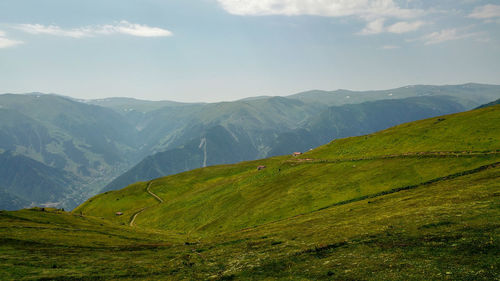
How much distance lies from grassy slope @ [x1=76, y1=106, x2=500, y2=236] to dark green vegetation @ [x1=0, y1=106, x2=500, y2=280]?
A: 449 millimetres

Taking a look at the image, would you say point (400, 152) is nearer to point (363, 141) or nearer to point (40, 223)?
point (363, 141)

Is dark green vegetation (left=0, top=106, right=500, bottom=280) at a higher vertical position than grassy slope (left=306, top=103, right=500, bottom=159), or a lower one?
lower

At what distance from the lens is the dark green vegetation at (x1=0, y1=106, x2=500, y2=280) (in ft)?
85.7

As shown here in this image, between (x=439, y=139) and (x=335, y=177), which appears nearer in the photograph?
(x=335, y=177)

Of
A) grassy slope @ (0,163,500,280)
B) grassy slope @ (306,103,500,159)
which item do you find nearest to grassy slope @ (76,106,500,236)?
grassy slope @ (306,103,500,159)

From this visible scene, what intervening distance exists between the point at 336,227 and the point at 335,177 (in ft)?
129

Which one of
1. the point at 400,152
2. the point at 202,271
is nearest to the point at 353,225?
the point at 202,271

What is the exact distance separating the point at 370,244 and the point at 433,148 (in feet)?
190

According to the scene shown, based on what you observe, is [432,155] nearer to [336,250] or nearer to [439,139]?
[439,139]

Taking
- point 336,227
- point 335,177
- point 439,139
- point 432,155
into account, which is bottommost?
point 335,177

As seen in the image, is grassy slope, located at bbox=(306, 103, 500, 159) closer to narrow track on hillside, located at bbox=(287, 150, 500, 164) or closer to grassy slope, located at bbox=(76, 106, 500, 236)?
grassy slope, located at bbox=(76, 106, 500, 236)

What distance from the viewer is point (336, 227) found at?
40781 mm

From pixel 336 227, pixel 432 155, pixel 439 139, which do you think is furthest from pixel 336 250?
pixel 439 139

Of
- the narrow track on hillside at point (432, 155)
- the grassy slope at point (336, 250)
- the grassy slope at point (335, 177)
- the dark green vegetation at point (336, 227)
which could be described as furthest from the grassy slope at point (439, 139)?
the grassy slope at point (336, 250)
